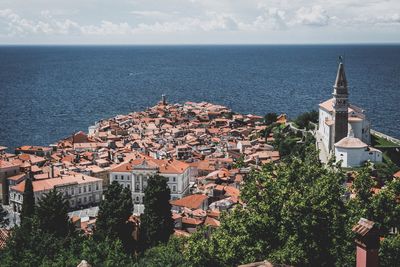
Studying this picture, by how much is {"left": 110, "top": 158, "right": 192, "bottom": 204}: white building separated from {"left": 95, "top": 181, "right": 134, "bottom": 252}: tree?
15.8 metres

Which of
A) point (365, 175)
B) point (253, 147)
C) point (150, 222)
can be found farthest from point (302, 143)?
point (365, 175)

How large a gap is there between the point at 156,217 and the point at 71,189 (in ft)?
56.6

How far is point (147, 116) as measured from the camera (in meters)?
92.3

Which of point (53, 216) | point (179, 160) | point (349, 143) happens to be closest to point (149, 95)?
point (179, 160)

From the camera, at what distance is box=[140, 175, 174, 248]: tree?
3309 centimetres

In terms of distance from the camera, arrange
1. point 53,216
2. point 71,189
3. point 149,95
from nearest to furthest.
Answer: point 53,216, point 71,189, point 149,95

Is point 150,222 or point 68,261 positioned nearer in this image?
point 68,261

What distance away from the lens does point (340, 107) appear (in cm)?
5359

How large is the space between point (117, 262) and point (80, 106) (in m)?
99.5

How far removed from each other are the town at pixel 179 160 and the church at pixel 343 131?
9 centimetres

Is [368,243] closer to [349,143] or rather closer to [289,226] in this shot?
[289,226]

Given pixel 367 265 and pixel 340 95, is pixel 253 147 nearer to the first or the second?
pixel 340 95

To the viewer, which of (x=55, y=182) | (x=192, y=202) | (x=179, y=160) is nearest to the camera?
(x=192, y=202)

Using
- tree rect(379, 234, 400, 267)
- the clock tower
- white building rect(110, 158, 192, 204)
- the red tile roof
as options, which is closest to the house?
white building rect(110, 158, 192, 204)
